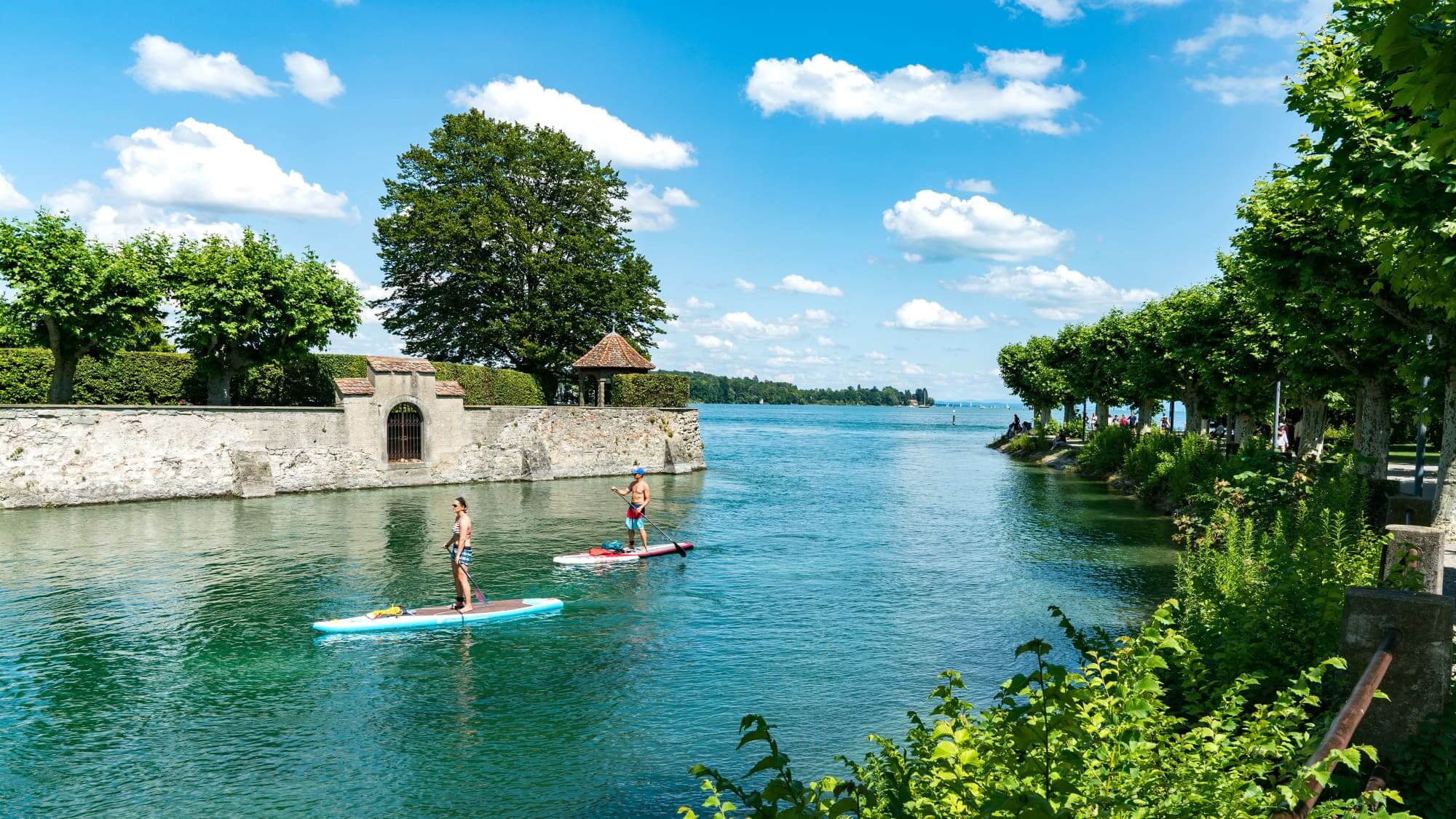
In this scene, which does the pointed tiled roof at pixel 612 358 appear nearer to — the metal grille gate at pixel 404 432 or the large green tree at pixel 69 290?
the metal grille gate at pixel 404 432

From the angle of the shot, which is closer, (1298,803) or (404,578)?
(1298,803)

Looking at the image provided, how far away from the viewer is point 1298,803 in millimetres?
3959

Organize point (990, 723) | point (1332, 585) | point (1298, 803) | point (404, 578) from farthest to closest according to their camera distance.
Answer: point (404, 578)
point (1332, 585)
point (990, 723)
point (1298, 803)

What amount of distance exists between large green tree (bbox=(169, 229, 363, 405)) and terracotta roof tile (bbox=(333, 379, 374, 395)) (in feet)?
6.50

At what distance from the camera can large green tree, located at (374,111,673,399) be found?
→ 46.3m

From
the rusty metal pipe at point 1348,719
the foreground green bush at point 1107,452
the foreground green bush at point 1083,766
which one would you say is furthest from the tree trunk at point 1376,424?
the foreground green bush at point 1107,452

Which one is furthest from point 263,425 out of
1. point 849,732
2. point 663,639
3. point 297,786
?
point 849,732

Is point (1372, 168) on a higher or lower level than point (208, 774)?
higher

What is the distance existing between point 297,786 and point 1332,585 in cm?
1014

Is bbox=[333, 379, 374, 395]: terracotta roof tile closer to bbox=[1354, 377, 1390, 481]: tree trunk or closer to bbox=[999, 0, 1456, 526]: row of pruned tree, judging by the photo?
bbox=[999, 0, 1456, 526]: row of pruned tree

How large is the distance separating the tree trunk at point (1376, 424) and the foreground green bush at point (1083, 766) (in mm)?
17452

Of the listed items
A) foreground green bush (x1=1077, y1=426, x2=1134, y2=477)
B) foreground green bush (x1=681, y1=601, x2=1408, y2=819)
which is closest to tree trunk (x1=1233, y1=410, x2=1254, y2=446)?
foreground green bush (x1=1077, y1=426, x2=1134, y2=477)

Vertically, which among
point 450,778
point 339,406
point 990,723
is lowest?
point 450,778

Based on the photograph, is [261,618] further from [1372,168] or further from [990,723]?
[1372,168]
